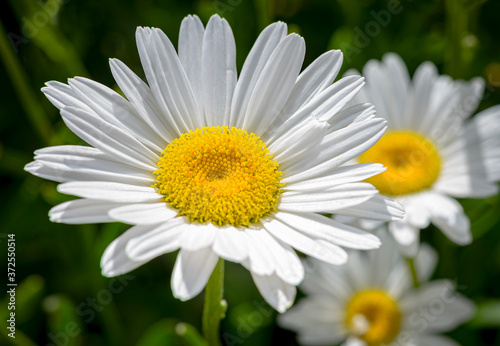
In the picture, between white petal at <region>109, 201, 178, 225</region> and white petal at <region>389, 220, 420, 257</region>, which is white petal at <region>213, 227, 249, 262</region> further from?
white petal at <region>389, 220, 420, 257</region>

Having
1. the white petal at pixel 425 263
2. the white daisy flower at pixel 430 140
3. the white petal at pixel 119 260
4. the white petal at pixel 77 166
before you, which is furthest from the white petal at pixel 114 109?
the white petal at pixel 425 263

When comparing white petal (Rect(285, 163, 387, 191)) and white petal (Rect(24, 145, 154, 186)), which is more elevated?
white petal (Rect(24, 145, 154, 186))

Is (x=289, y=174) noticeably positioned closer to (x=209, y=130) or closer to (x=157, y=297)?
(x=209, y=130)

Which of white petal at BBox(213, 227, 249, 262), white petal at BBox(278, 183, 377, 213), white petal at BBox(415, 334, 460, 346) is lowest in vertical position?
white petal at BBox(415, 334, 460, 346)

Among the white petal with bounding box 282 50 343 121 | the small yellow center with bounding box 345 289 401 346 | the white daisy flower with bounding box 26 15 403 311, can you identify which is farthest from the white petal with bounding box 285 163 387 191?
the small yellow center with bounding box 345 289 401 346

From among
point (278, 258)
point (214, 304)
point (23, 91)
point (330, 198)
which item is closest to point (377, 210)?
point (330, 198)
